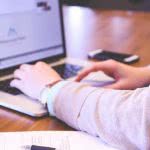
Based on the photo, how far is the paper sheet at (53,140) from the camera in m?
0.67

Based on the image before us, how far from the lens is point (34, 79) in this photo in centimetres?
92

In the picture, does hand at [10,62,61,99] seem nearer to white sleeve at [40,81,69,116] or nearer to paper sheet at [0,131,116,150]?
white sleeve at [40,81,69,116]

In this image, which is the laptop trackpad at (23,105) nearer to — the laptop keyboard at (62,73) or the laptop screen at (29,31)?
the laptop keyboard at (62,73)

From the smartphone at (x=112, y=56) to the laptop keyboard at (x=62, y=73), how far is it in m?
0.15

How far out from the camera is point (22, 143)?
0.68 m

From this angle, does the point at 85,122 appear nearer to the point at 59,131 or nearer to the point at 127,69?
the point at 59,131

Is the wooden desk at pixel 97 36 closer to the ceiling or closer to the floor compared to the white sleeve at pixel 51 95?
closer to the floor

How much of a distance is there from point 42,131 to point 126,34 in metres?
1.01

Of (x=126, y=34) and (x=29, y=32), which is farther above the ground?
(x=29, y=32)

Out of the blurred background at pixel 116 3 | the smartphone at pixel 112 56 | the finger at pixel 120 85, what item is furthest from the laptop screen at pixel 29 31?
the blurred background at pixel 116 3

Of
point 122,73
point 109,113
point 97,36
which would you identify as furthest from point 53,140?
point 97,36

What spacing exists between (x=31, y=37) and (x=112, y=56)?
0.32 meters

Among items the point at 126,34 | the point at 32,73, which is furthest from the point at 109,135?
the point at 126,34

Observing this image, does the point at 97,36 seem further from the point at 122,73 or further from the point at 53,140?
the point at 53,140
